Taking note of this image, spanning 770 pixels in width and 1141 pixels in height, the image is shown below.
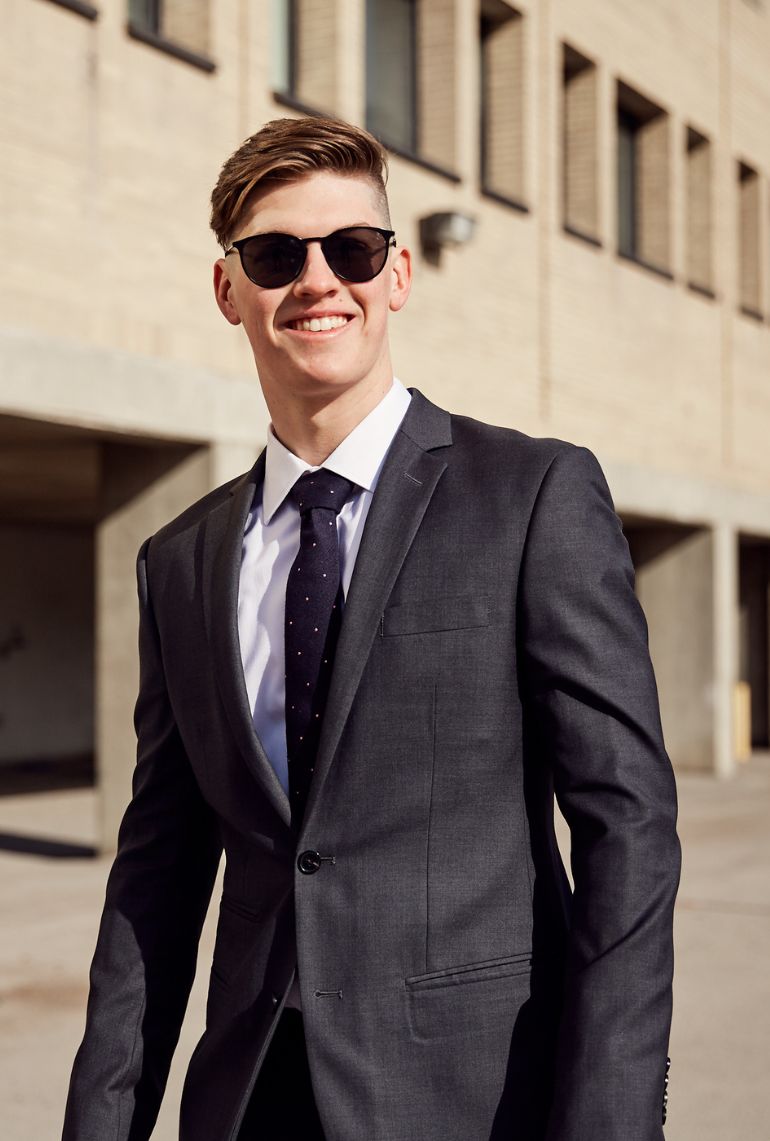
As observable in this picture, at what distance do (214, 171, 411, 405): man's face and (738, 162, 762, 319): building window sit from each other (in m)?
17.6

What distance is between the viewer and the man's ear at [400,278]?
2350 mm

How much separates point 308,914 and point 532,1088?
37cm

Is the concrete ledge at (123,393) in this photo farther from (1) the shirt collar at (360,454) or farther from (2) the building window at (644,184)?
(2) the building window at (644,184)

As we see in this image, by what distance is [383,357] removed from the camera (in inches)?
90.4

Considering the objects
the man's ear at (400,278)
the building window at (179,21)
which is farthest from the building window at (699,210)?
the man's ear at (400,278)

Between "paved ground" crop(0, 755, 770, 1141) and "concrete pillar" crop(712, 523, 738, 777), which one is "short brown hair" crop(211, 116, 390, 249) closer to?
"paved ground" crop(0, 755, 770, 1141)

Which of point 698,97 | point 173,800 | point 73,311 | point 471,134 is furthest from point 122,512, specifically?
point 698,97

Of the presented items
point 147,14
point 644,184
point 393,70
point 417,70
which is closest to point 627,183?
point 644,184

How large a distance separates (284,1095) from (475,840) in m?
0.47

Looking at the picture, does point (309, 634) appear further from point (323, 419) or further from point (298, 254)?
point (298, 254)

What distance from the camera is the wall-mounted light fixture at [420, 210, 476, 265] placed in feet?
40.1

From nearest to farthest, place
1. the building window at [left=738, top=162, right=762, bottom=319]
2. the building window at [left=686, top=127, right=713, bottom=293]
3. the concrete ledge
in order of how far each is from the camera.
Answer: the concrete ledge < the building window at [left=686, top=127, right=713, bottom=293] < the building window at [left=738, top=162, right=762, bottom=319]

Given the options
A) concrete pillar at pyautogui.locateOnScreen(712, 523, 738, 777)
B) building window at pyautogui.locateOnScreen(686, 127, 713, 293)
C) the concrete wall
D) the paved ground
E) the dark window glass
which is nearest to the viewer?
the paved ground

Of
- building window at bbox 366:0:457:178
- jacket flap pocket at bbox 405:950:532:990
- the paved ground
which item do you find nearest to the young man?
jacket flap pocket at bbox 405:950:532:990
